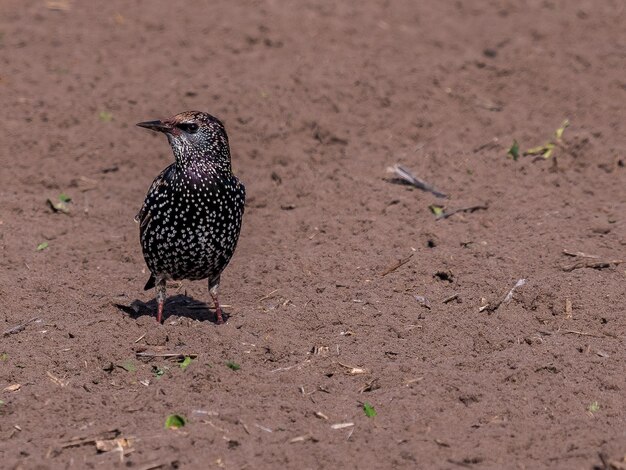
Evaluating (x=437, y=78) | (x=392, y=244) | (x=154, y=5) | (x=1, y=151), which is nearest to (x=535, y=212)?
(x=392, y=244)

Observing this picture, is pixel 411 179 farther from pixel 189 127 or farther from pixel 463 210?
pixel 189 127

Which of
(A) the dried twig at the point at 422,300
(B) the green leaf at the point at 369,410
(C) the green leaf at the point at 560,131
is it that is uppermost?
(C) the green leaf at the point at 560,131

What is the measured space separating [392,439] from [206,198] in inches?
93.6

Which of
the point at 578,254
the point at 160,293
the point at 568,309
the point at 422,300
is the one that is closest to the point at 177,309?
the point at 160,293

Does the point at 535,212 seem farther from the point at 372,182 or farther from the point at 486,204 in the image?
the point at 372,182

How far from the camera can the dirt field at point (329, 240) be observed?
18.8ft

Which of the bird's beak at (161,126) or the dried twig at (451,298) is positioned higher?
the bird's beak at (161,126)

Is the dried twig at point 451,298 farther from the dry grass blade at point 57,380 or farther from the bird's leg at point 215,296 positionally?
the dry grass blade at point 57,380

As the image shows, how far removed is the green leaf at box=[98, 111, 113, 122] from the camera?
34.4 ft

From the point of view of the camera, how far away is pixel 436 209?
876 cm

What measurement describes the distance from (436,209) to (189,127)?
8.56ft

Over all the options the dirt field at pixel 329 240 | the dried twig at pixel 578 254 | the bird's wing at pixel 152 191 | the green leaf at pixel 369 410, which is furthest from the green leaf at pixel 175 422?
the dried twig at pixel 578 254

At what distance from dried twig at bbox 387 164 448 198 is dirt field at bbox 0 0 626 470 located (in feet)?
0.32

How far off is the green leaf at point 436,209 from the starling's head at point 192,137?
234 centimetres
